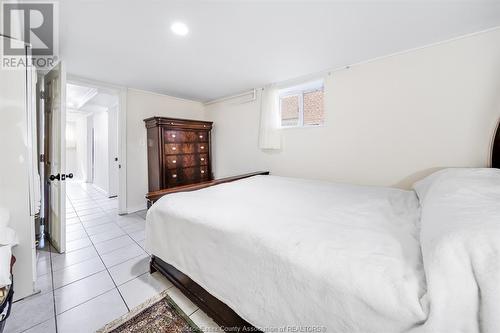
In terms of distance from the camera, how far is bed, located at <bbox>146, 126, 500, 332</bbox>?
604 mm

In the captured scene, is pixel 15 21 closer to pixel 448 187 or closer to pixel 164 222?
pixel 164 222

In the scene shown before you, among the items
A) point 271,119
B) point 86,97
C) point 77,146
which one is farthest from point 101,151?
point 271,119

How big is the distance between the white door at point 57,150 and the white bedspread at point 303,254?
3.89ft

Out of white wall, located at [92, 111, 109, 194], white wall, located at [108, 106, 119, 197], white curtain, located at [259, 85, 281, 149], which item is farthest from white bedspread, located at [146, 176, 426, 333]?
white wall, located at [92, 111, 109, 194]

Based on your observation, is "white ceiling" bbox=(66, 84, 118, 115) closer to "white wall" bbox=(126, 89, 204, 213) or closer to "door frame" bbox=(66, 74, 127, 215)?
"door frame" bbox=(66, 74, 127, 215)

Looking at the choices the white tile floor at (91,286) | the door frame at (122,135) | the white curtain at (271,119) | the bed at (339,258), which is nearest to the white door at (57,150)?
the white tile floor at (91,286)

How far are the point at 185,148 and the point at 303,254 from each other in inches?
122

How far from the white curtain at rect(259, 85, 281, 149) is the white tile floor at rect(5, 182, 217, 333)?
221cm

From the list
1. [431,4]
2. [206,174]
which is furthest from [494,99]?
[206,174]

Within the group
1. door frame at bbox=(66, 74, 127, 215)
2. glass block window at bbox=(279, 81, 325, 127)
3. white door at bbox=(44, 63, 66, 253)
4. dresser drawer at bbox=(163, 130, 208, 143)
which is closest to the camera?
white door at bbox=(44, 63, 66, 253)

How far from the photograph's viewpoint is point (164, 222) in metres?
1.52

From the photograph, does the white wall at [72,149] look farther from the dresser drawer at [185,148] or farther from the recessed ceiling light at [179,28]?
the recessed ceiling light at [179,28]

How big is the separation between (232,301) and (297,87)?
9.41 feet

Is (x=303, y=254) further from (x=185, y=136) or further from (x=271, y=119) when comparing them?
(x=185, y=136)
